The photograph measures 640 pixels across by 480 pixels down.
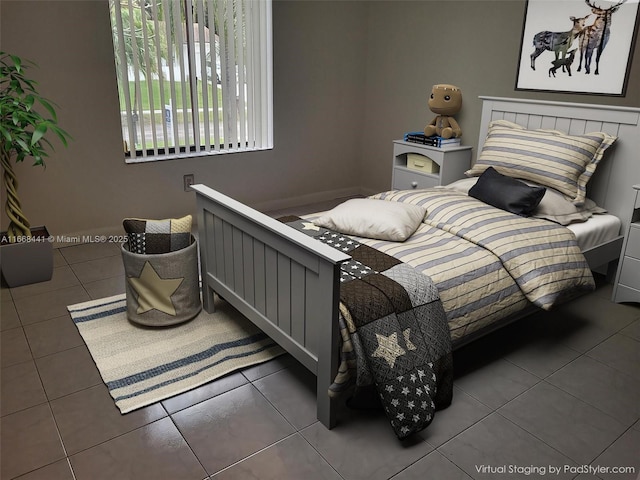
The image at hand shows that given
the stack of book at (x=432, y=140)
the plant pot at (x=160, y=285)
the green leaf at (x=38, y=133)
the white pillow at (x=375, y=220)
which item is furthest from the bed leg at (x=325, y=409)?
the stack of book at (x=432, y=140)

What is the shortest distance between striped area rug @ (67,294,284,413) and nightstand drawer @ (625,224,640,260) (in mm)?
1935

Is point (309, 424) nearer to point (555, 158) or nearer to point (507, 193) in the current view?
point (507, 193)

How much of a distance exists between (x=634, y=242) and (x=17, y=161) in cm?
330

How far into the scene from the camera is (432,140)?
3.78 m

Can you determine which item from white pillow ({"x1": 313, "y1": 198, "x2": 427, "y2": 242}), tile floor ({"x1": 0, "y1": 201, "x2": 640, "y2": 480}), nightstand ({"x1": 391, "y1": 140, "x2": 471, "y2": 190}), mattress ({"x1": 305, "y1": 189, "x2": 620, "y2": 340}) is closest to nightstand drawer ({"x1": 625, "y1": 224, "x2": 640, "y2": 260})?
tile floor ({"x1": 0, "y1": 201, "x2": 640, "y2": 480})

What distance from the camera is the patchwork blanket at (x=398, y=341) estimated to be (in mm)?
1768

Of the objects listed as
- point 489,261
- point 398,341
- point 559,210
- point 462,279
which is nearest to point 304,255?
point 398,341

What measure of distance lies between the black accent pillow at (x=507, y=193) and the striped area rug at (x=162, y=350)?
1.41 m

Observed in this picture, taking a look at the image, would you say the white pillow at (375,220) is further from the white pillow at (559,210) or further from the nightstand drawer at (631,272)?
the nightstand drawer at (631,272)

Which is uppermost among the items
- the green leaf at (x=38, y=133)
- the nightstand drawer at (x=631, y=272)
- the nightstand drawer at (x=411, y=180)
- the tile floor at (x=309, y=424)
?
the green leaf at (x=38, y=133)

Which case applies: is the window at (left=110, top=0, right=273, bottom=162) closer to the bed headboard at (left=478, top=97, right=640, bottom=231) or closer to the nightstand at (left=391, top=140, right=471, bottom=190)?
the nightstand at (left=391, top=140, right=471, bottom=190)

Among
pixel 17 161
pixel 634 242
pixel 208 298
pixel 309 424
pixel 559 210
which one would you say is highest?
pixel 17 161

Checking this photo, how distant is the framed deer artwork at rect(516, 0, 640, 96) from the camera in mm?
2941

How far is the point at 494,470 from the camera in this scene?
5.57 feet
